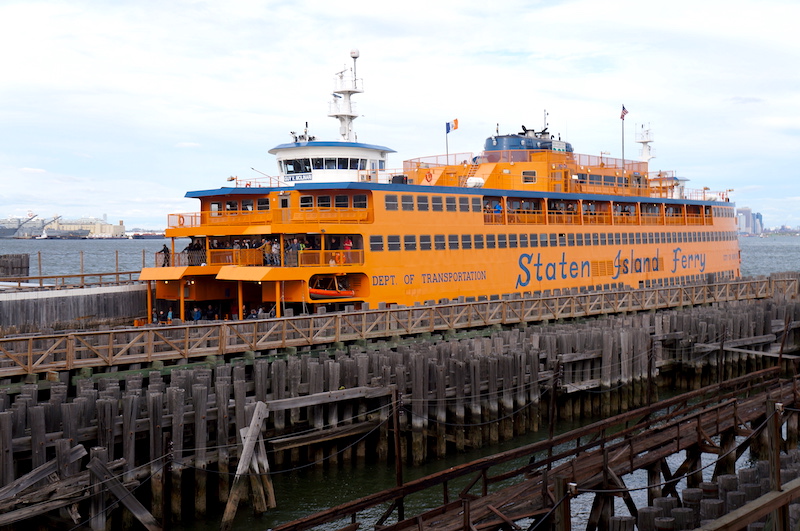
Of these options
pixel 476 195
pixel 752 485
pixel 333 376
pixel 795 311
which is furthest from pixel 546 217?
pixel 752 485

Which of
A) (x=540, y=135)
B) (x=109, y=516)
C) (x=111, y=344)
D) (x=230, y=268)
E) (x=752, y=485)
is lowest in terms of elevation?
(x=109, y=516)

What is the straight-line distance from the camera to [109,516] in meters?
15.2

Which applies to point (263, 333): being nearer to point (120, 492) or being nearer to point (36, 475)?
point (120, 492)

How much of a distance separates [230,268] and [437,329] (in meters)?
8.63

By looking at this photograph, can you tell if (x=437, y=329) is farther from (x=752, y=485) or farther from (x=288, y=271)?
(x=752, y=485)

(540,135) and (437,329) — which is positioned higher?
(540,135)

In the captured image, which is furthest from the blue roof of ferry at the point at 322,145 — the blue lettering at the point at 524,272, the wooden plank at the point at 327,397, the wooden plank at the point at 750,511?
the wooden plank at the point at 750,511

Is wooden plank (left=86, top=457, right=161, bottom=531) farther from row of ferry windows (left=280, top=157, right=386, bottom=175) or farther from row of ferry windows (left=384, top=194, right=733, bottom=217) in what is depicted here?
row of ferry windows (left=280, top=157, right=386, bottom=175)

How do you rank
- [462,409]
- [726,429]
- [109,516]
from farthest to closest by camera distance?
[462,409]
[726,429]
[109,516]

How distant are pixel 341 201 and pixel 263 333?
1019 cm

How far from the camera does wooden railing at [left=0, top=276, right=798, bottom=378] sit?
19.2m

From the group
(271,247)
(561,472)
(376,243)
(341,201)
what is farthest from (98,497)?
(341,201)

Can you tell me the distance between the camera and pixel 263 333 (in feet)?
75.8

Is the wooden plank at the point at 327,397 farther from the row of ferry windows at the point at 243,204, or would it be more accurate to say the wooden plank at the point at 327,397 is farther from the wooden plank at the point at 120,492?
the row of ferry windows at the point at 243,204
